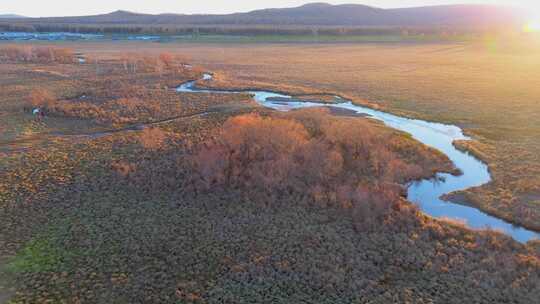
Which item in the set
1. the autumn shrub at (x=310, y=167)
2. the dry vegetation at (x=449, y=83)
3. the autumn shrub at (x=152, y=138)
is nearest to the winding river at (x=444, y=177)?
the dry vegetation at (x=449, y=83)

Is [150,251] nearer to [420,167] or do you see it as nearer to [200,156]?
[200,156]

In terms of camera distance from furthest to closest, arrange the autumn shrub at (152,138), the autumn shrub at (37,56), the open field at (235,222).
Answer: the autumn shrub at (37,56), the autumn shrub at (152,138), the open field at (235,222)

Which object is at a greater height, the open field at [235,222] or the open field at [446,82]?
the open field at [446,82]

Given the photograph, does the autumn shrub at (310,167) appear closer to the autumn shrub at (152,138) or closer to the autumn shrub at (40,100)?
the autumn shrub at (152,138)

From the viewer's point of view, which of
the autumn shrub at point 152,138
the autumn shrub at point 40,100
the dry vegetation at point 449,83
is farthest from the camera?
the autumn shrub at point 40,100

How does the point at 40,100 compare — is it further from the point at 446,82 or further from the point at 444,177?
the point at 446,82

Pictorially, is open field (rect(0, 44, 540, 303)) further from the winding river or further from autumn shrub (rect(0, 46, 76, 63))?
autumn shrub (rect(0, 46, 76, 63))

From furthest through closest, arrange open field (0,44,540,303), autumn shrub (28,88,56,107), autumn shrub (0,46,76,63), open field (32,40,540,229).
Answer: autumn shrub (0,46,76,63)
autumn shrub (28,88,56,107)
open field (32,40,540,229)
open field (0,44,540,303)

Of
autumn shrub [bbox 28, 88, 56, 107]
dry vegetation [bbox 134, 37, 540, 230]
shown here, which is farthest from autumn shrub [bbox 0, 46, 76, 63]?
autumn shrub [bbox 28, 88, 56, 107]
